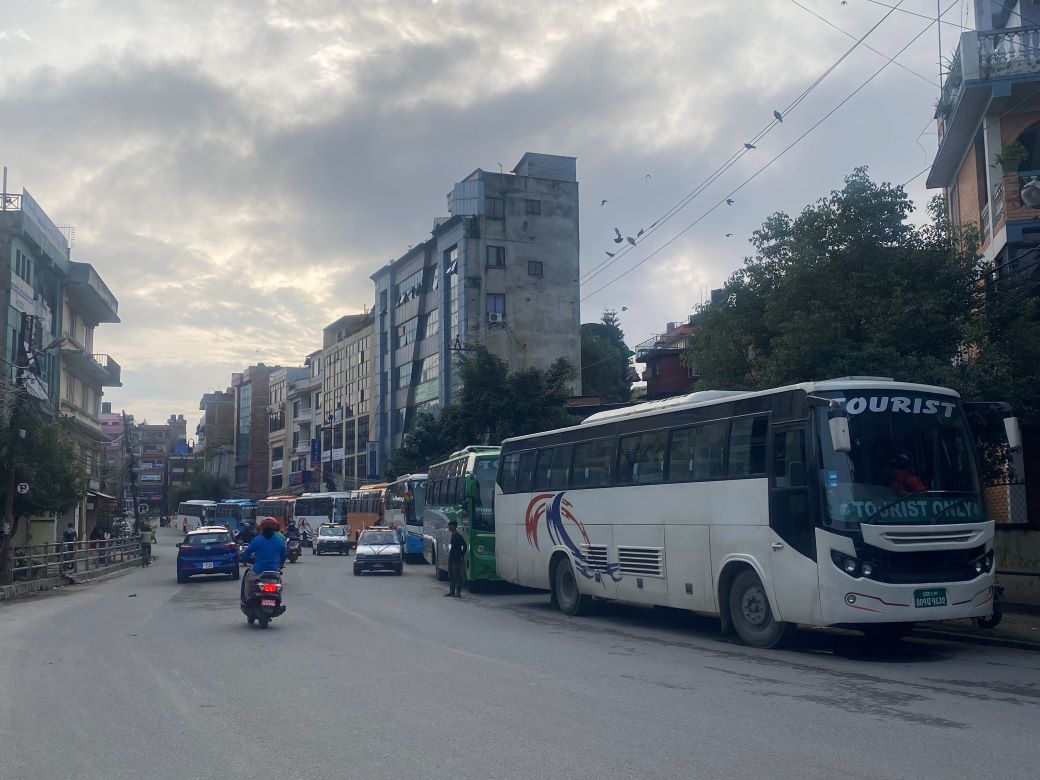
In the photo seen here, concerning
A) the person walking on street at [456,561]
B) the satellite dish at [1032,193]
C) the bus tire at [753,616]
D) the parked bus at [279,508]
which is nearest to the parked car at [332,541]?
the parked bus at [279,508]

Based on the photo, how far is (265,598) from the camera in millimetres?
16734

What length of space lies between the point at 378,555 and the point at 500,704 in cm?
2503

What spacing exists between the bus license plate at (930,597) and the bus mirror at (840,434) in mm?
2169

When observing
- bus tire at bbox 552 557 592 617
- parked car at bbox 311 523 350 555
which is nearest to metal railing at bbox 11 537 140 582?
parked car at bbox 311 523 350 555

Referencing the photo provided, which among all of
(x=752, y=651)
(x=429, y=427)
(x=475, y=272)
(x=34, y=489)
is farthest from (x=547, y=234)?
(x=752, y=651)

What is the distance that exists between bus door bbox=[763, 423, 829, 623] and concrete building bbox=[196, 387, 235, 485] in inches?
5110

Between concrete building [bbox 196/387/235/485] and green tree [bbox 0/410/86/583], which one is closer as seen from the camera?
green tree [bbox 0/410/86/583]

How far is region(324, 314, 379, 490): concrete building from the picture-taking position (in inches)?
3351

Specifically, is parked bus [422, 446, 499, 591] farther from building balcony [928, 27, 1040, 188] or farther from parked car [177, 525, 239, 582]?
building balcony [928, 27, 1040, 188]

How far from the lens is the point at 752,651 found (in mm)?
13672

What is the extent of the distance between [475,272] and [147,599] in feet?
146

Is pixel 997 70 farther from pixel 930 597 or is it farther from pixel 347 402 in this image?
pixel 347 402

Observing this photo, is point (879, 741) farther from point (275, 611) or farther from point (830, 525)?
point (275, 611)

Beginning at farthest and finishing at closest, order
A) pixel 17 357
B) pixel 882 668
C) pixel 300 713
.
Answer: pixel 17 357, pixel 882 668, pixel 300 713
